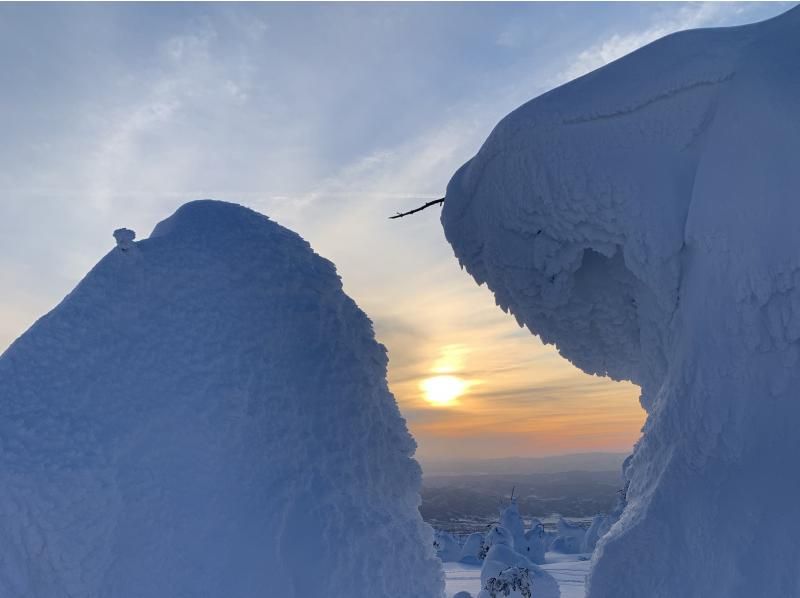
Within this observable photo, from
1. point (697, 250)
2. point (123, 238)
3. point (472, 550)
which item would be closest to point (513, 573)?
point (697, 250)

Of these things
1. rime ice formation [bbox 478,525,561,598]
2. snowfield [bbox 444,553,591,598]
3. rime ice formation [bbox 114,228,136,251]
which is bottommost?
snowfield [bbox 444,553,591,598]

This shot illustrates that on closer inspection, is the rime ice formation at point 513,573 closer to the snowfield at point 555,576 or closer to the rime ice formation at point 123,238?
the snowfield at point 555,576

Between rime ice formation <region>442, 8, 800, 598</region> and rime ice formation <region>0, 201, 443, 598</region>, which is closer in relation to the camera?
rime ice formation <region>0, 201, 443, 598</region>

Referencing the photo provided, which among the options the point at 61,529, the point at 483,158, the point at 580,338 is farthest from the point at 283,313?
the point at 580,338

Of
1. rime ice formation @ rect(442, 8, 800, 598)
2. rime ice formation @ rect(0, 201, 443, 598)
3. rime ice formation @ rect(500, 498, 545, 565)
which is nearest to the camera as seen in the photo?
rime ice formation @ rect(0, 201, 443, 598)

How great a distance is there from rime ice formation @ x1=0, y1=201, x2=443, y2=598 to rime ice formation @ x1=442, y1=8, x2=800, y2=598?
1896 mm

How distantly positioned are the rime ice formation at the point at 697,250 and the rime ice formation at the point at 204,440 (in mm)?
1896

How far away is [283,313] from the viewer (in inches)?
185

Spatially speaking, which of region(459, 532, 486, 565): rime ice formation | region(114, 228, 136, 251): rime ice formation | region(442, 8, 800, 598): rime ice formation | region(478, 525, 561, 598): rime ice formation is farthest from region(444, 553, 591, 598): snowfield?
region(114, 228, 136, 251): rime ice formation

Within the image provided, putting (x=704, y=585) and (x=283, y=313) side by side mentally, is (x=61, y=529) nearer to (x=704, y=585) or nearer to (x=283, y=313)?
(x=283, y=313)

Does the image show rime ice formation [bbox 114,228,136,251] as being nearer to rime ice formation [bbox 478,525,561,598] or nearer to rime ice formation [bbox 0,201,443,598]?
rime ice formation [bbox 0,201,443,598]

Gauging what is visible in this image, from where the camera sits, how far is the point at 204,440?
404cm

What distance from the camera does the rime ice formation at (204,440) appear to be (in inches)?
143

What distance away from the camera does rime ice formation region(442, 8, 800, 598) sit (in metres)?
4.43
